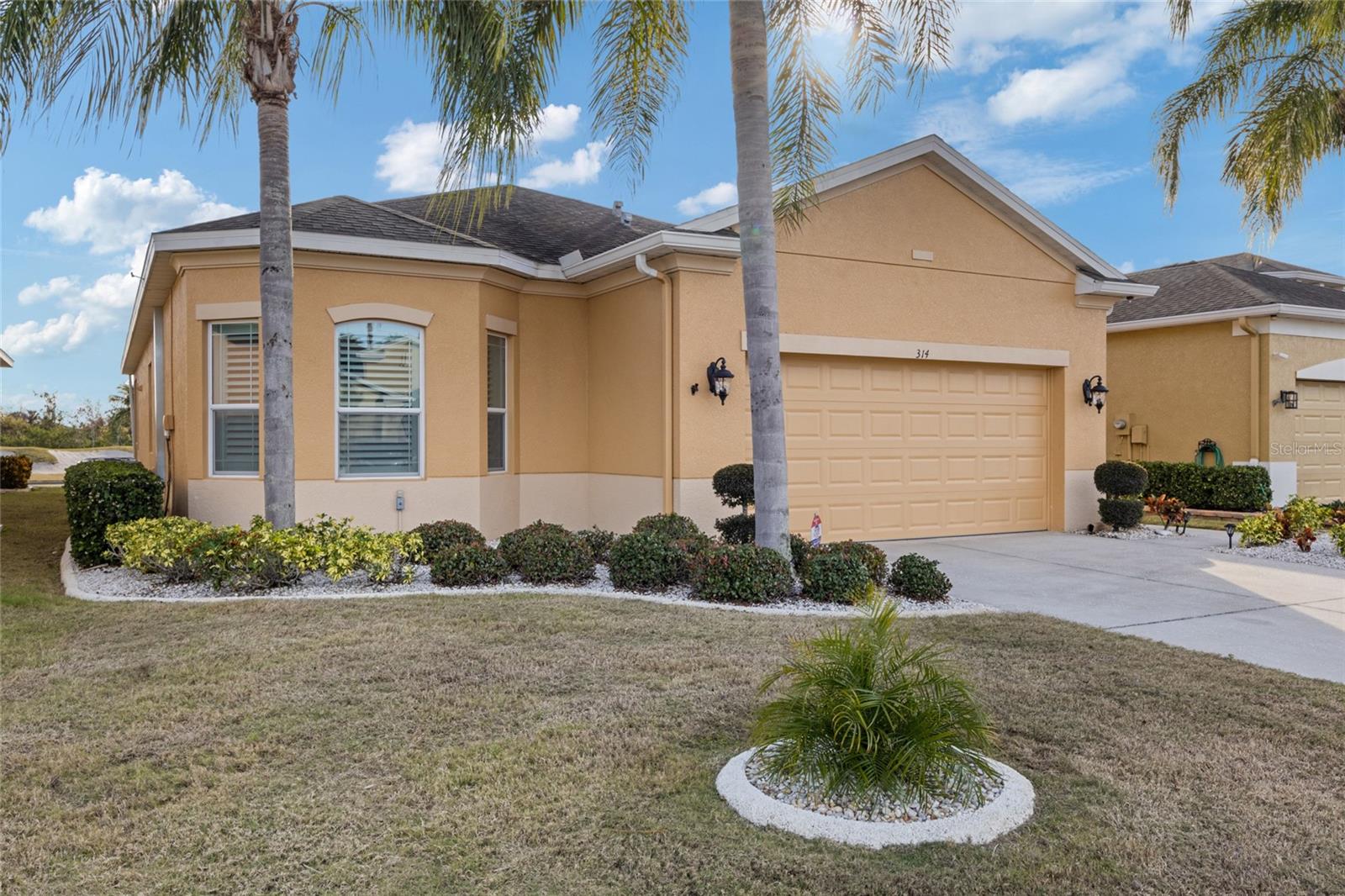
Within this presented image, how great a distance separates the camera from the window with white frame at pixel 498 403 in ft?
37.7

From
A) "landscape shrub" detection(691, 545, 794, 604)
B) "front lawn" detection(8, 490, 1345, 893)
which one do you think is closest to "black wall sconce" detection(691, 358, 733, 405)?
"landscape shrub" detection(691, 545, 794, 604)

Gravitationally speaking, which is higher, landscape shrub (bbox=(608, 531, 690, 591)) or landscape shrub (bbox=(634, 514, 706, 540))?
landscape shrub (bbox=(634, 514, 706, 540))

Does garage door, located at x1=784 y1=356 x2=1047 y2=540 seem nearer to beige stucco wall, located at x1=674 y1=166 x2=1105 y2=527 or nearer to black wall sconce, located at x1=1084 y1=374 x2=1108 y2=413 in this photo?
beige stucco wall, located at x1=674 y1=166 x2=1105 y2=527

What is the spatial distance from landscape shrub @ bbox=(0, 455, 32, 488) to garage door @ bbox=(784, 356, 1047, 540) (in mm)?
22978

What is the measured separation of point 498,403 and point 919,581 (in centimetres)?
631

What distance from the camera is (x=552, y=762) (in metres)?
3.90

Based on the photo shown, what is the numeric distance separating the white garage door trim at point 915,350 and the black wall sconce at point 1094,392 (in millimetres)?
504

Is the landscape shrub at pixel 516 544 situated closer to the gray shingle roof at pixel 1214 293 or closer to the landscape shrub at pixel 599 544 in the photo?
the landscape shrub at pixel 599 544

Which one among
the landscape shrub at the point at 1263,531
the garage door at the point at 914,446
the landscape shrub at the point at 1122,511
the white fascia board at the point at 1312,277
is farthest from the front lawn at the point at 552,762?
the white fascia board at the point at 1312,277

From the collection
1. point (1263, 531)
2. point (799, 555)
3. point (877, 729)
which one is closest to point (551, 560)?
point (799, 555)

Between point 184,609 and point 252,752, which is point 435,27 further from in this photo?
point 252,752

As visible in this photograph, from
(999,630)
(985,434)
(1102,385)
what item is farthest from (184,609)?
(1102,385)

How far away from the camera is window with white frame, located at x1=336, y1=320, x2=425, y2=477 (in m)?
10.4

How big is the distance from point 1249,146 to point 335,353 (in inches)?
511
